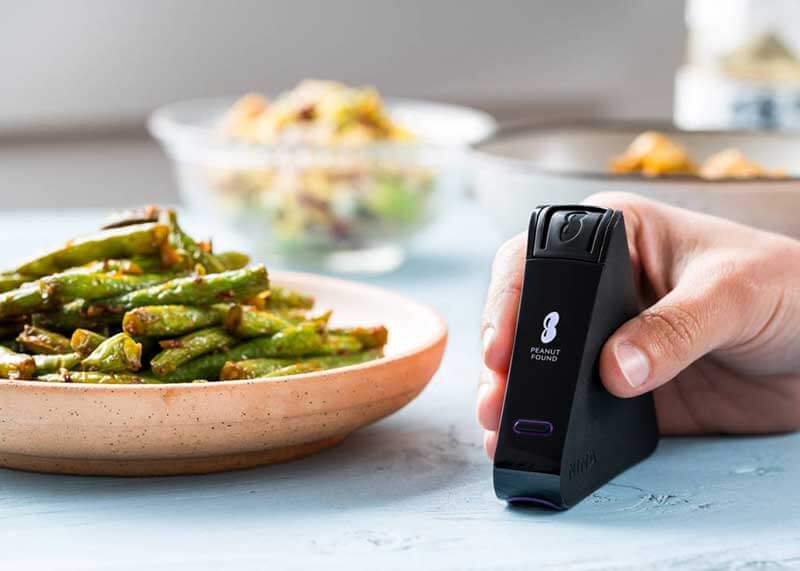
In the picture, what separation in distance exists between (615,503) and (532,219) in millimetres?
247

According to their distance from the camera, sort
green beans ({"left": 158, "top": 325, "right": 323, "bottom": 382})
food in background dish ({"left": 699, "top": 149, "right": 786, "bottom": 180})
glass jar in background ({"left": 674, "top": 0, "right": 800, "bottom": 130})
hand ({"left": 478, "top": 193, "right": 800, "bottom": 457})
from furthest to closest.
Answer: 1. glass jar in background ({"left": 674, "top": 0, "right": 800, "bottom": 130})
2. food in background dish ({"left": 699, "top": 149, "right": 786, "bottom": 180})
3. green beans ({"left": 158, "top": 325, "right": 323, "bottom": 382})
4. hand ({"left": 478, "top": 193, "right": 800, "bottom": 457})

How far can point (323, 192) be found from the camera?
2.09 metres

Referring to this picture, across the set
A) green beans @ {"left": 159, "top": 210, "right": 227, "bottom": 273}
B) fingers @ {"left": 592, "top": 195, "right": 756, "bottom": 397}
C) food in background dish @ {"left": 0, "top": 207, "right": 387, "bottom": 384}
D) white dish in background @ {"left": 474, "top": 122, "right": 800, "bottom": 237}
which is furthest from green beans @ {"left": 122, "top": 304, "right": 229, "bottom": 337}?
white dish in background @ {"left": 474, "top": 122, "right": 800, "bottom": 237}

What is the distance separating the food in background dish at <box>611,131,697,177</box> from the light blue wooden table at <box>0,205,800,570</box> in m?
0.61

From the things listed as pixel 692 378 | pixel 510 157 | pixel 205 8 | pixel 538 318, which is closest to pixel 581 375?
pixel 538 318

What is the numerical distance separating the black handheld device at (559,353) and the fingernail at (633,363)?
0.06 feet

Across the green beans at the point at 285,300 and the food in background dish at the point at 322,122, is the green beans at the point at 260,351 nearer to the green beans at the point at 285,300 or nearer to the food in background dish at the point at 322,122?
the green beans at the point at 285,300

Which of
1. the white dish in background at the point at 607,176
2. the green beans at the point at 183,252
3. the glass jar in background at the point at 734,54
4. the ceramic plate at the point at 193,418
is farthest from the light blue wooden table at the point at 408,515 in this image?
the glass jar in background at the point at 734,54

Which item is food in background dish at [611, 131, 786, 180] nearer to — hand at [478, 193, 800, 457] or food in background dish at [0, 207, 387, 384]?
hand at [478, 193, 800, 457]

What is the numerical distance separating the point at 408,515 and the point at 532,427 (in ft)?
0.43

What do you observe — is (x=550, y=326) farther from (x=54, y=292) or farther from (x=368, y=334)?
(x=54, y=292)

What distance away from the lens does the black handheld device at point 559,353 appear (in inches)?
38.1

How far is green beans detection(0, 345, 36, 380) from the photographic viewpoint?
1.06 m

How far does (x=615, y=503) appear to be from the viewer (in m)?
1.03
